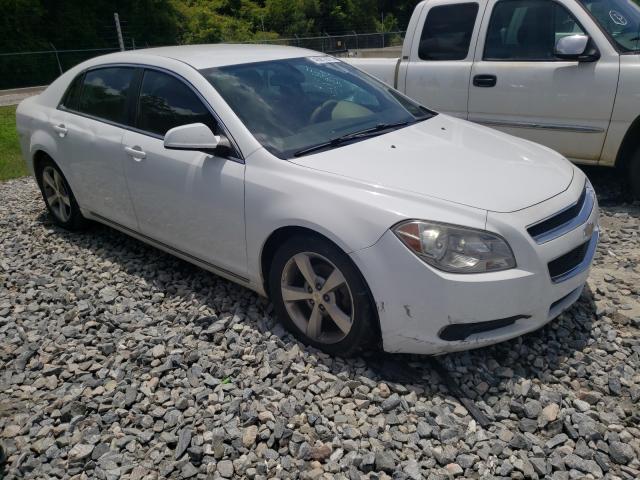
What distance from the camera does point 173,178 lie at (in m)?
3.58

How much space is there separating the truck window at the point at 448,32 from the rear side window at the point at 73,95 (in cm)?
332

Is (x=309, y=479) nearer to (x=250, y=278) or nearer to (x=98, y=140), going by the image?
(x=250, y=278)

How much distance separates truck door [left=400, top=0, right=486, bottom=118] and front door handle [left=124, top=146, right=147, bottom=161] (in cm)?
316

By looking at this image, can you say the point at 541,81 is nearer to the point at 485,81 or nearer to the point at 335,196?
the point at 485,81

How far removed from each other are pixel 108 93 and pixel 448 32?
333 cm

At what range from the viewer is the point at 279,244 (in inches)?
124

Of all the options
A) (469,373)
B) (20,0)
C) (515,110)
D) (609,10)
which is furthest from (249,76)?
(20,0)

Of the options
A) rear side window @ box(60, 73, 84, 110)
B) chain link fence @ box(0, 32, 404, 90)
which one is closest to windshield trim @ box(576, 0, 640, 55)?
rear side window @ box(60, 73, 84, 110)

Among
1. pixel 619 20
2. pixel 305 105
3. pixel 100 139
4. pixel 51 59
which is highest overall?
pixel 619 20

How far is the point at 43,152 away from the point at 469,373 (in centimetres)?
417

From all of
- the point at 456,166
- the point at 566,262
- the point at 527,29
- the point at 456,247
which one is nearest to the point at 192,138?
the point at 456,166

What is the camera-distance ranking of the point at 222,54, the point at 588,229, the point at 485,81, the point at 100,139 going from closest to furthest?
the point at 588,229 → the point at 222,54 → the point at 100,139 → the point at 485,81

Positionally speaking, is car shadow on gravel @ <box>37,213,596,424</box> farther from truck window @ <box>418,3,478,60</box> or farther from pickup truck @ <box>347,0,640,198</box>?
truck window @ <box>418,3,478,60</box>

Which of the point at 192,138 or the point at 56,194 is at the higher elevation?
the point at 192,138
